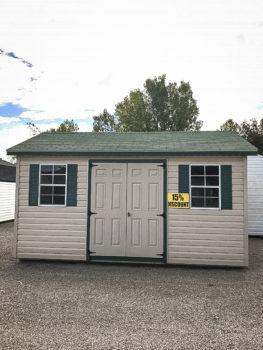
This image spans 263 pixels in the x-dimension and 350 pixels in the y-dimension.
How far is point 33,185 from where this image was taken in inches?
294

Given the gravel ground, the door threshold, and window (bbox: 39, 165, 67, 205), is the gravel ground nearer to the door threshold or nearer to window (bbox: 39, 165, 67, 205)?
the door threshold

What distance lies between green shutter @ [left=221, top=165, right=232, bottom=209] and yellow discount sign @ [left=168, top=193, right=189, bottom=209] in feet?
3.02

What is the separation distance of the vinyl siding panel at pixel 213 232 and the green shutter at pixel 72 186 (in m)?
2.62

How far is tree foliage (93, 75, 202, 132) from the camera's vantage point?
35031 mm

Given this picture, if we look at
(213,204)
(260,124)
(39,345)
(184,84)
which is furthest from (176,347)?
(184,84)

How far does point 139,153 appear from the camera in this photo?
7117 millimetres

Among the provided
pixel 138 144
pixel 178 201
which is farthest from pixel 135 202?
pixel 138 144

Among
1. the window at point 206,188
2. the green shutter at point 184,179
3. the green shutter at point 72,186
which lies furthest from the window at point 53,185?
the window at point 206,188

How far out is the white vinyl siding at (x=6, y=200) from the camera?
15.9 m

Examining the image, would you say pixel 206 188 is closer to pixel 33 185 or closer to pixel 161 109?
pixel 33 185

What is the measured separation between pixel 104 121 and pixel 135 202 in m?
36.0

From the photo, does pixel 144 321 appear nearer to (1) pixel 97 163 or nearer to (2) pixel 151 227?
(2) pixel 151 227

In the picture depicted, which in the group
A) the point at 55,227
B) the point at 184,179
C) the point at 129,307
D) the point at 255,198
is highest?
the point at 184,179

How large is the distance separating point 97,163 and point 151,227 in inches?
89.5
